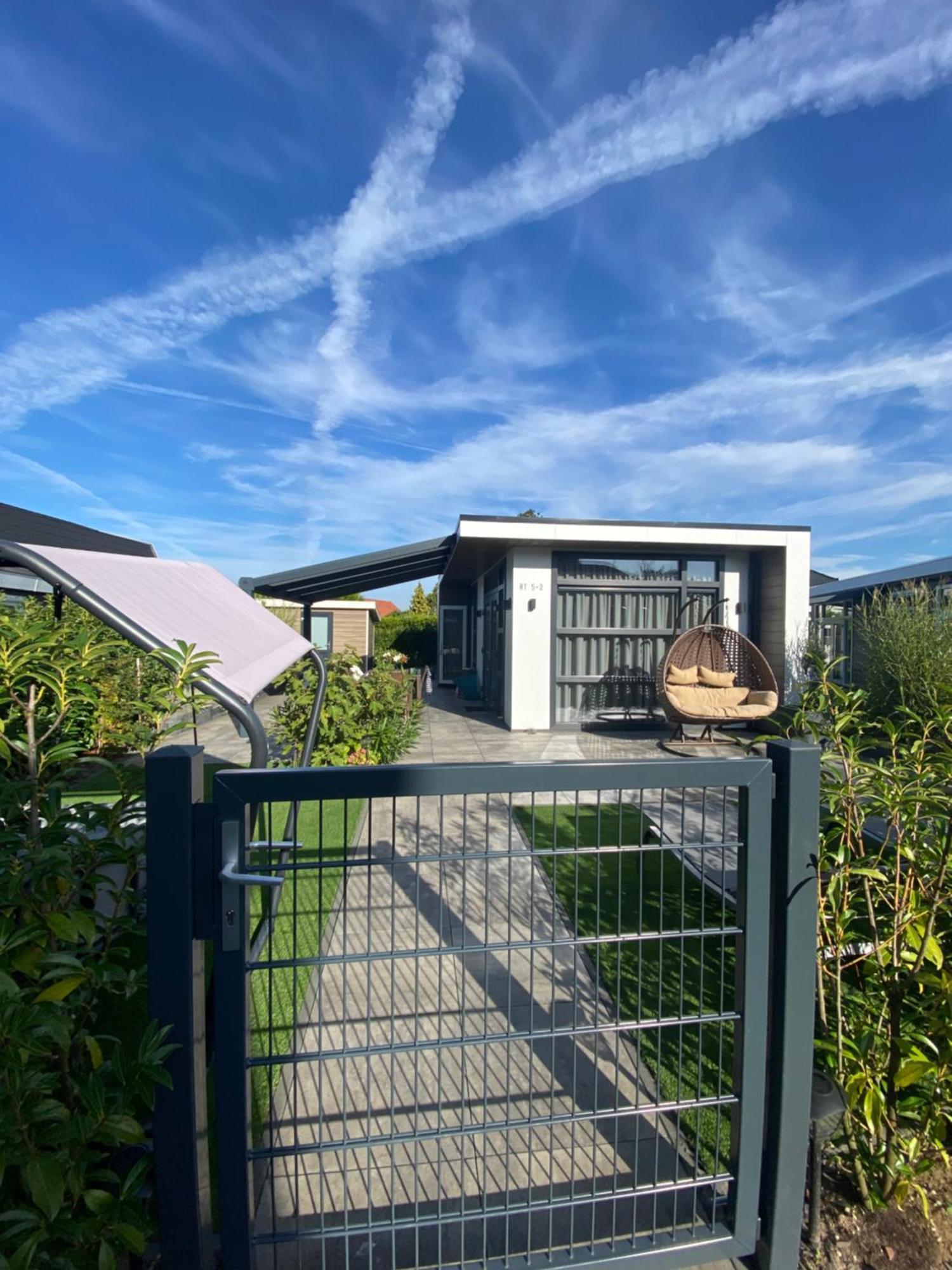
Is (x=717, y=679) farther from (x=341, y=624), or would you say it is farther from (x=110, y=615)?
(x=341, y=624)

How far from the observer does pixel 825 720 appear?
214 centimetres

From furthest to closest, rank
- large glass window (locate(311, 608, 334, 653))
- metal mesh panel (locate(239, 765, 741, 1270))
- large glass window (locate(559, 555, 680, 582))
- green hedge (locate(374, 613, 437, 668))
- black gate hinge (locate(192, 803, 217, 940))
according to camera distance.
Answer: green hedge (locate(374, 613, 437, 668)) → large glass window (locate(311, 608, 334, 653)) → large glass window (locate(559, 555, 680, 582)) → metal mesh panel (locate(239, 765, 741, 1270)) → black gate hinge (locate(192, 803, 217, 940))

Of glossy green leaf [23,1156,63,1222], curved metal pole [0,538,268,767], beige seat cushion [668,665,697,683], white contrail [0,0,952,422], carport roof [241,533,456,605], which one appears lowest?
glossy green leaf [23,1156,63,1222]

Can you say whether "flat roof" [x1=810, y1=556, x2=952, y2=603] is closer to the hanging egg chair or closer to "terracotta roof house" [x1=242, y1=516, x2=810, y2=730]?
"terracotta roof house" [x1=242, y1=516, x2=810, y2=730]

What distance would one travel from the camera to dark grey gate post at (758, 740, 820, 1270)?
1.50 m

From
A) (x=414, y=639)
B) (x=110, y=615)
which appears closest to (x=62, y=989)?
(x=110, y=615)

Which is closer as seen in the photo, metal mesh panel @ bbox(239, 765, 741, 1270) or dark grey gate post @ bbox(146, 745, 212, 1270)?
dark grey gate post @ bbox(146, 745, 212, 1270)

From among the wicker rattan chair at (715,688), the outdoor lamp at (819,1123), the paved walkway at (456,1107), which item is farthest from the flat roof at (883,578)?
the outdoor lamp at (819,1123)

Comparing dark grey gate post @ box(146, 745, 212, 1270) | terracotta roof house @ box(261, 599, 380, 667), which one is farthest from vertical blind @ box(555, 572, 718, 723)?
terracotta roof house @ box(261, 599, 380, 667)

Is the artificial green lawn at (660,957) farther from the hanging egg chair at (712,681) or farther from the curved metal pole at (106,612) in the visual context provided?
the hanging egg chair at (712,681)

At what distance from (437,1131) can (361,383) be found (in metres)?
16.1

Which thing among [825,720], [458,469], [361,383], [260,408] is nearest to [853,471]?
[458,469]

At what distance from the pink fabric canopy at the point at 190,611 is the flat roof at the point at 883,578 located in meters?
12.9

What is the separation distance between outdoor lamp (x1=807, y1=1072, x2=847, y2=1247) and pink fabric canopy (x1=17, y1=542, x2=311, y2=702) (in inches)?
71.5
